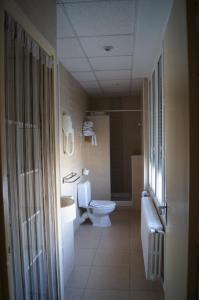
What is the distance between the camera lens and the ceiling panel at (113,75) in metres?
3.50

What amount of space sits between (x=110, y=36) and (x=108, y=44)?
190 millimetres

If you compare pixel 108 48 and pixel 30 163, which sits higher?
pixel 108 48

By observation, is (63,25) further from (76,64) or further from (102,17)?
(76,64)

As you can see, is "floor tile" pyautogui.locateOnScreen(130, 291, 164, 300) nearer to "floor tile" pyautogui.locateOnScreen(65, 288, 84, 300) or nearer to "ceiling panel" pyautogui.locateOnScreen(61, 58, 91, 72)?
"floor tile" pyautogui.locateOnScreen(65, 288, 84, 300)

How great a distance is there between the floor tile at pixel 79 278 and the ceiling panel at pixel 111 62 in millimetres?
2498

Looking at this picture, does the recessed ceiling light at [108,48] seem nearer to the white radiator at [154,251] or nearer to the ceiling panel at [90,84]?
the ceiling panel at [90,84]

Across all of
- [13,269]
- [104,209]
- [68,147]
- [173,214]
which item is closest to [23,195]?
[13,269]

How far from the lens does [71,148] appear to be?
3453 millimetres

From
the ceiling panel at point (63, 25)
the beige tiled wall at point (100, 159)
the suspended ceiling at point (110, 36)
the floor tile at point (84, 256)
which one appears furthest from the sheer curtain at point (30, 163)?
the beige tiled wall at point (100, 159)

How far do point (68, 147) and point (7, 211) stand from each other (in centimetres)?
225

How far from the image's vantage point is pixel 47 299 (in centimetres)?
171

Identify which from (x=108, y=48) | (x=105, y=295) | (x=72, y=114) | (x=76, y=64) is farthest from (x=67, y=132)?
(x=105, y=295)

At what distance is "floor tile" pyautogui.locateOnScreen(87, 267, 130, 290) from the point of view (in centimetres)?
237

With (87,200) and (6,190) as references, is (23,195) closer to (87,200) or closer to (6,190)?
(6,190)
